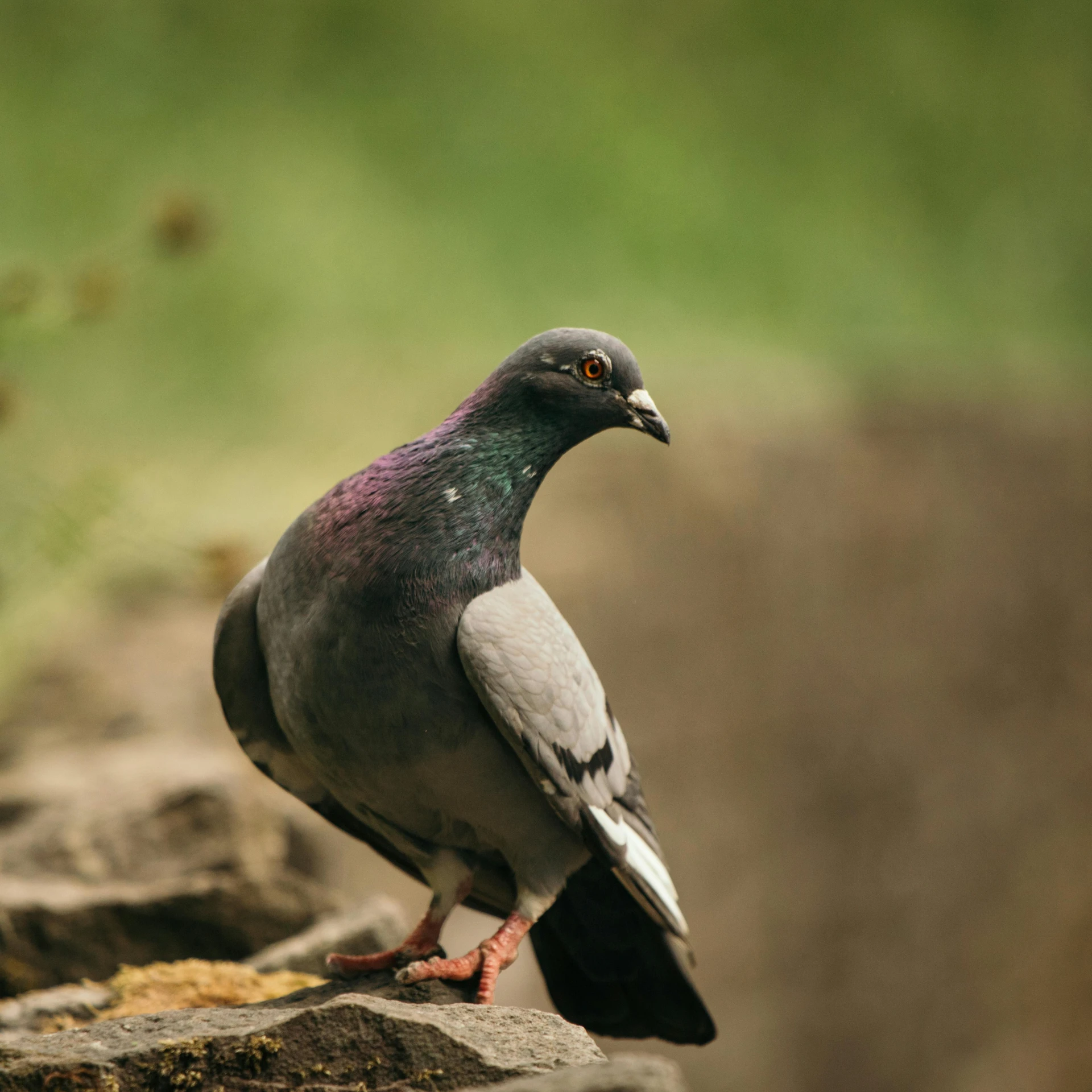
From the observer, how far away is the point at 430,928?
85.5 inches

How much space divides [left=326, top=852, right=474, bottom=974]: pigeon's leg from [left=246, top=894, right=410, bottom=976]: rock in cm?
41

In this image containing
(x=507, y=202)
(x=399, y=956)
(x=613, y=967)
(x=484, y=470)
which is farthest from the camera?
(x=507, y=202)

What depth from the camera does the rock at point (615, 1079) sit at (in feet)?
4.02

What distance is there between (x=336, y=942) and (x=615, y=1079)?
1536 mm

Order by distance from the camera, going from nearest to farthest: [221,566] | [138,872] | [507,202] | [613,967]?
[613,967] < [221,566] < [138,872] < [507,202]

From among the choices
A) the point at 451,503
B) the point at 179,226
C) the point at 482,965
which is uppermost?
the point at 179,226

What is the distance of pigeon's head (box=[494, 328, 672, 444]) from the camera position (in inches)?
77.6

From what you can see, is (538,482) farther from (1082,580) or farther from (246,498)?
(1082,580)

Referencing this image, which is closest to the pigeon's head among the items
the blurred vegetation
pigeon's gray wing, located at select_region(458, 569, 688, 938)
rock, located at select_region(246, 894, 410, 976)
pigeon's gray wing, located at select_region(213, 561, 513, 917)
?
pigeon's gray wing, located at select_region(458, 569, 688, 938)

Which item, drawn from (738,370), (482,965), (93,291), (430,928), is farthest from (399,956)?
(738,370)

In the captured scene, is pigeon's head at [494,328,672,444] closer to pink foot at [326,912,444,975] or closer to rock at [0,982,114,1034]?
pink foot at [326,912,444,975]

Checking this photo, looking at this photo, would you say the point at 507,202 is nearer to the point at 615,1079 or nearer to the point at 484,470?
the point at 484,470

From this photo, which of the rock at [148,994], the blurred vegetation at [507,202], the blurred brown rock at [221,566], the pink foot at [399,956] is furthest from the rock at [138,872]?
the blurred vegetation at [507,202]

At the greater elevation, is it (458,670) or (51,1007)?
(458,670)
